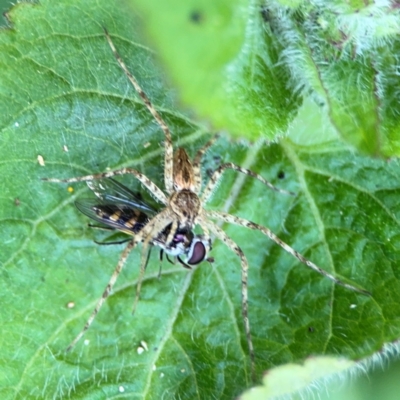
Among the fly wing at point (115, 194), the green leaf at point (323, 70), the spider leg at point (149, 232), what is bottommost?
the spider leg at point (149, 232)

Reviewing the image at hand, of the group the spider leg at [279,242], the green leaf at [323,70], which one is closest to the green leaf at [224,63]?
the green leaf at [323,70]

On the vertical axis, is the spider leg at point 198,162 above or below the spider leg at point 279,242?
above

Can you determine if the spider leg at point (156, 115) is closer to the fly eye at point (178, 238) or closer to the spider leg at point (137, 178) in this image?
the spider leg at point (137, 178)

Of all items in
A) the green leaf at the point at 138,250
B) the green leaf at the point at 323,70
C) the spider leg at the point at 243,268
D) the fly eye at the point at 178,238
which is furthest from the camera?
the fly eye at the point at 178,238

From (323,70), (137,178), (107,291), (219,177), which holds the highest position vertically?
(323,70)

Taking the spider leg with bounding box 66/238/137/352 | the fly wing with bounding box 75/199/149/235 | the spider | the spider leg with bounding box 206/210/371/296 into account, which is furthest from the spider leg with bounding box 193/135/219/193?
the spider leg with bounding box 66/238/137/352

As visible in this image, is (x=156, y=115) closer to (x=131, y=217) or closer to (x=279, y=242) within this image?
(x=131, y=217)

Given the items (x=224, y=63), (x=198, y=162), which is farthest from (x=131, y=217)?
(x=224, y=63)
